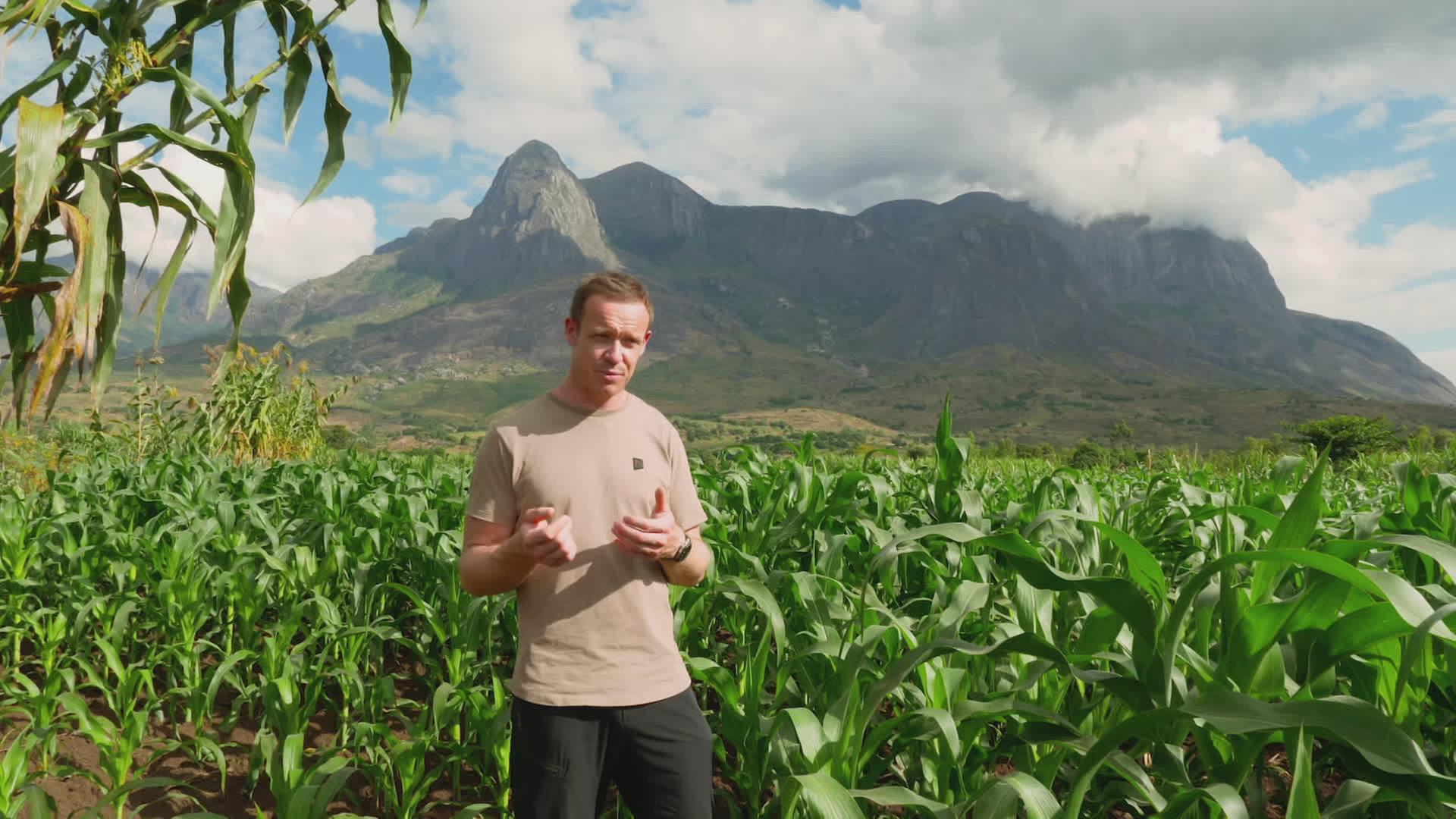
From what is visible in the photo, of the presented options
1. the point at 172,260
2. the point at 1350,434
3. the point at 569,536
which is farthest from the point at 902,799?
the point at 1350,434

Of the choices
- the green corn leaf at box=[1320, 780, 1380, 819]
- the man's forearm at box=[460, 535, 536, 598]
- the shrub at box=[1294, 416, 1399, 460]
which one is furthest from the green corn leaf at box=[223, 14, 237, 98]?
the shrub at box=[1294, 416, 1399, 460]

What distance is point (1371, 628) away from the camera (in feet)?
4.93

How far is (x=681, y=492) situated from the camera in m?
2.12

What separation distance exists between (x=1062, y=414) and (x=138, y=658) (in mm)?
157350

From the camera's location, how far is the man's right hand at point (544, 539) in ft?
5.41

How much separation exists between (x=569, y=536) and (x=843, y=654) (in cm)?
110

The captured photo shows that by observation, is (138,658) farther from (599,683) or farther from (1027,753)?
(1027,753)

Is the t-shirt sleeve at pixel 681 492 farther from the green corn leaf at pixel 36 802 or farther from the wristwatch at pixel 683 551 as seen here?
the green corn leaf at pixel 36 802

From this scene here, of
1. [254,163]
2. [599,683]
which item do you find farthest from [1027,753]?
[254,163]

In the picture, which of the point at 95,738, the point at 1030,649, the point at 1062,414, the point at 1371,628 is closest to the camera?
the point at 1371,628

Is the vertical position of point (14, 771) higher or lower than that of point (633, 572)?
lower

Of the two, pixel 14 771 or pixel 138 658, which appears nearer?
pixel 14 771

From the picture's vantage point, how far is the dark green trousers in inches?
73.2

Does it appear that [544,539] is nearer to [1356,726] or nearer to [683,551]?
[683,551]
